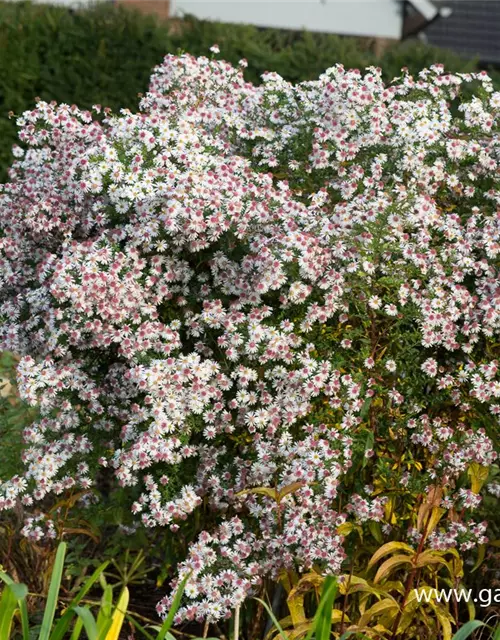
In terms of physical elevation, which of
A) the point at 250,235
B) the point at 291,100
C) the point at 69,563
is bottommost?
the point at 69,563

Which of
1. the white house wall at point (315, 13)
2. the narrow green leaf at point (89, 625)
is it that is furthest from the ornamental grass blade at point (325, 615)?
the white house wall at point (315, 13)

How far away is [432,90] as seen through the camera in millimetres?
3902

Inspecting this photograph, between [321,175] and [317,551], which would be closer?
[317,551]

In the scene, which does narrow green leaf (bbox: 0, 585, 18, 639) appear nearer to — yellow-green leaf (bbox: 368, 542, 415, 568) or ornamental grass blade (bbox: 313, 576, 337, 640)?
ornamental grass blade (bbox: 313, 576, 337, 640)

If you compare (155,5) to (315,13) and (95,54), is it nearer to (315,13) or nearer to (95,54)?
(315,13)

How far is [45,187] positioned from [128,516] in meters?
1.27

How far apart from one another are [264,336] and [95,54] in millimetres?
5546

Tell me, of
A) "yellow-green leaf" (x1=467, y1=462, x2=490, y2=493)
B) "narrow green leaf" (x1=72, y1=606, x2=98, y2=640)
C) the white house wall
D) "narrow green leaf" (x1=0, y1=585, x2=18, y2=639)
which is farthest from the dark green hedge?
"narrow green leaf" (x1=72, y1=606, x2=98, y2=640)

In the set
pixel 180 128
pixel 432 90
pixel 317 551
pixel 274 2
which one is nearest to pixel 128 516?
pixel 317 551

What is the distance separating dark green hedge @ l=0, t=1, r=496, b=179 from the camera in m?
8.06

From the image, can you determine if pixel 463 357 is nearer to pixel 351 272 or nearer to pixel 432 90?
pixel 351 272

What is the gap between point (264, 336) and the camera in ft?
10.7

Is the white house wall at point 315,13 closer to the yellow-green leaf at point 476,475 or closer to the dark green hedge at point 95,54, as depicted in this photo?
the dark green hedge at point 95,54

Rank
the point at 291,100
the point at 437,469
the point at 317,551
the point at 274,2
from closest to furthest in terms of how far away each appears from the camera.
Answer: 1. the point at 317,551
2. the point at 437,469
3. the point at 291,100
4. the point at 274,2
